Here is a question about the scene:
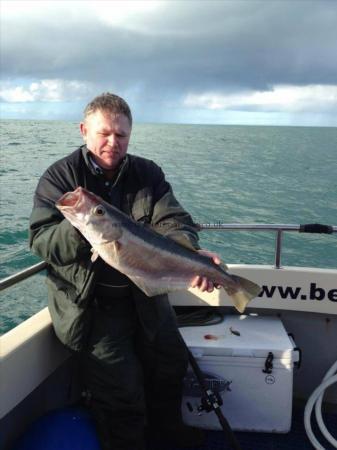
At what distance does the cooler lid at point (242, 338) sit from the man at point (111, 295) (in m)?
0.38

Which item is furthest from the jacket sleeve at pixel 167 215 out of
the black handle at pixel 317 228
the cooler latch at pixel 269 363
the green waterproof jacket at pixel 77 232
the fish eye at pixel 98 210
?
the black handle at pixel 317 228

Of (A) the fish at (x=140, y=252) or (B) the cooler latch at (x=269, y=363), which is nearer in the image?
(A) the fish at (x=140, y=252)

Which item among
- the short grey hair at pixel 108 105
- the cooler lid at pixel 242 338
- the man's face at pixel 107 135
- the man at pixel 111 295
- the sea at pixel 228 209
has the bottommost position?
the sea at pixel 228 209

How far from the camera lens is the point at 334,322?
437cm

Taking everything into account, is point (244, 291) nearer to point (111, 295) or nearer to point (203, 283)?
point (203, 283)

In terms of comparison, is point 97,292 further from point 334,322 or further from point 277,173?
point 277,173

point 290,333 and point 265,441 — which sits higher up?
point 290,333

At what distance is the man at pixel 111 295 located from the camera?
3.14m

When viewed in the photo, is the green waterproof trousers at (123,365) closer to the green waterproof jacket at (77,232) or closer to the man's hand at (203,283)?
the green waterproof jacket at (77,232)

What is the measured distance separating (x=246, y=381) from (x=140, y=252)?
153 centimetres

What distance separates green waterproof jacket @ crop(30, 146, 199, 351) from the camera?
3020mm

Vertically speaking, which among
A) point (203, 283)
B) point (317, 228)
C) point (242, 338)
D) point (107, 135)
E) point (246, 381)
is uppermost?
point (107, 135)

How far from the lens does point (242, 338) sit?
3975 mm

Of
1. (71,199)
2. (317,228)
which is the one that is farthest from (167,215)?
(317,228)
